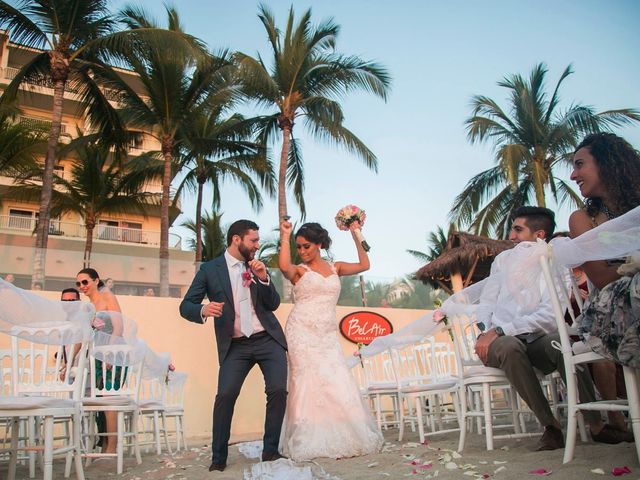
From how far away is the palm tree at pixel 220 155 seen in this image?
61.7ft

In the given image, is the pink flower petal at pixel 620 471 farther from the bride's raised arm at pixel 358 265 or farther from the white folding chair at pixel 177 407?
the white folding chair at pixel 177 407

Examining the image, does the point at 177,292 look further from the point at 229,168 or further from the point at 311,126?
the point at 229,168

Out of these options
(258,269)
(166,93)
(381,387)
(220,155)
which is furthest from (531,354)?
(220,155)

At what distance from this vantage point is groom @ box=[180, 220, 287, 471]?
4.29m

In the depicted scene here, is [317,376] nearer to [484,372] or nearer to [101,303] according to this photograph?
[484,372]

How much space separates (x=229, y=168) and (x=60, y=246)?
7.31 metres

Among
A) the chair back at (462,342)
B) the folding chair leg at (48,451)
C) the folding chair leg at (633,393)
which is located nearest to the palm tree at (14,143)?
the folding chair leg at (48,451)

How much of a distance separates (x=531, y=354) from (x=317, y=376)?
70.7 inches

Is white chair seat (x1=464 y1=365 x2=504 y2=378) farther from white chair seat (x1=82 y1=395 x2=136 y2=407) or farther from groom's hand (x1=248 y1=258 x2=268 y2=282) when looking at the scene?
white chair seat (x1=82 y1=395 x2=136 y2=407)

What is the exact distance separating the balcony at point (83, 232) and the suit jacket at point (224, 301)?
746 inches

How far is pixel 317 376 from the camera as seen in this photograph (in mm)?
4754

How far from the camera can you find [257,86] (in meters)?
15.9

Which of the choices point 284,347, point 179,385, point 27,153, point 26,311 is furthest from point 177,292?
point 27,153

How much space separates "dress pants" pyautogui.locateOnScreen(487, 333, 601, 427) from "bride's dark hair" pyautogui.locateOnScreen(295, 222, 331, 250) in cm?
194
